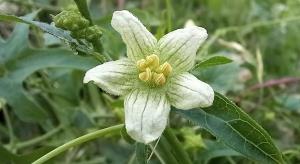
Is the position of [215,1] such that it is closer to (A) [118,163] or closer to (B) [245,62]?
(B) [245,62]

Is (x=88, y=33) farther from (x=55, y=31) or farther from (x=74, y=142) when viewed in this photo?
(x=74, y=142)

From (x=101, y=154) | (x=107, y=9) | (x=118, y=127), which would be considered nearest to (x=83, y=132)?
(x=101, y=154)

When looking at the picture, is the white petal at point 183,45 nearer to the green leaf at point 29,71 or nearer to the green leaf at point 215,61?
the green leaf at point 215,61

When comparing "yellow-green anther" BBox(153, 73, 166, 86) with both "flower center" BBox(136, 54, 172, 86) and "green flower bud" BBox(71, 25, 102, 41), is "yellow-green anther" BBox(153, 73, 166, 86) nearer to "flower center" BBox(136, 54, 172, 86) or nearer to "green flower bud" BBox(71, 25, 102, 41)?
"flower center" BBox(136, 54, 172, 86)

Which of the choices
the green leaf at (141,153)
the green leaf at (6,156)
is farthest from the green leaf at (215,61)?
the green leaf at (6,156)


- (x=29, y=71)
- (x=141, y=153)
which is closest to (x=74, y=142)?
(x=141, y=153)

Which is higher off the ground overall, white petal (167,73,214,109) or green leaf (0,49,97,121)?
white petal (167,73,214,109)

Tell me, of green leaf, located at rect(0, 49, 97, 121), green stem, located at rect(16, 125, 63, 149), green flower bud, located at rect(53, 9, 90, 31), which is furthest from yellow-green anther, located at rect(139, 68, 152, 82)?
green stem, located at rect(16, 125, 63, 149)
